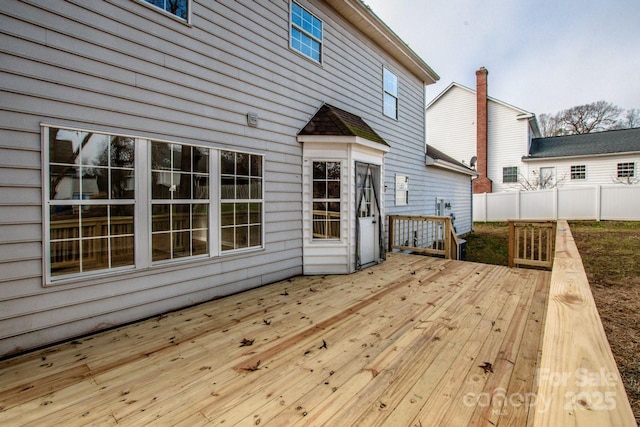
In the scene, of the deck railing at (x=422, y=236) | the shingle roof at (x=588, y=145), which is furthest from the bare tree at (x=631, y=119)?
the deck railing at (x=422, y=236)

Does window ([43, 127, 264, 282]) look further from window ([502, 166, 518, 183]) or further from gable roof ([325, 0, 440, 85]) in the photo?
window ([502, 166, 518, 183])

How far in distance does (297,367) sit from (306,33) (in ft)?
18.9

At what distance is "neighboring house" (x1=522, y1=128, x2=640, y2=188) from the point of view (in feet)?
56.3

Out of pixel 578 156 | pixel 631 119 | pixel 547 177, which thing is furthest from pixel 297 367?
pixel 631 119

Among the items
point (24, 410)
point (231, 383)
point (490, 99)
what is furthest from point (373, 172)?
point (490, 99)

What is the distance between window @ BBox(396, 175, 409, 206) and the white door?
2310 millimetres

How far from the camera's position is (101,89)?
3223 millimetres

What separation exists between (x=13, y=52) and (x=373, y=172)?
5513mm

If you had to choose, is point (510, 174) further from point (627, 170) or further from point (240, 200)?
point (240, 200)

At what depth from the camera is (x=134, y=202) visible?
11.4 ft

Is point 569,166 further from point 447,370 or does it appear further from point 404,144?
point 447,370

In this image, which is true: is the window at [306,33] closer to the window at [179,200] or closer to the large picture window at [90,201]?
the window at [179,200]

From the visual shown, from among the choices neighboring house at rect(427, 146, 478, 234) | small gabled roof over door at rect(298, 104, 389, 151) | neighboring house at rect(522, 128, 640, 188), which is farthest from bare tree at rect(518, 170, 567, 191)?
small gabled roof over door at rect(298, 104, 389, 151)

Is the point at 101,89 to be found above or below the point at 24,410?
above
